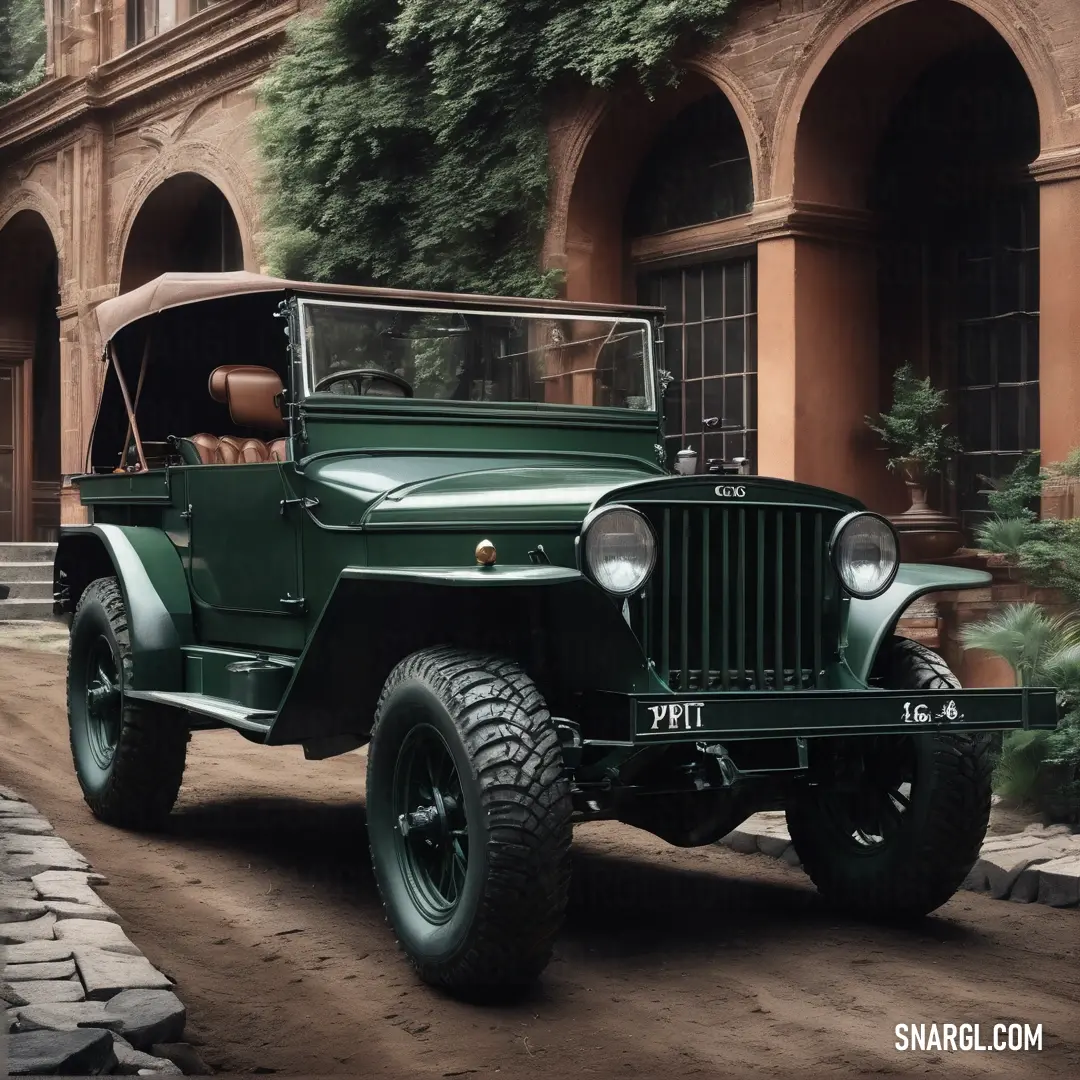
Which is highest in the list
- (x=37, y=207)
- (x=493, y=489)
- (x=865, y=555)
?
(x=37, y=207)

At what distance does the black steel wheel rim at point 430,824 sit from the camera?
4.03 meters

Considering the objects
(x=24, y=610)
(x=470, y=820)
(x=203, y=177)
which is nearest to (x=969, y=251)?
(x=470, y=820)

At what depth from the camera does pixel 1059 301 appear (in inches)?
323

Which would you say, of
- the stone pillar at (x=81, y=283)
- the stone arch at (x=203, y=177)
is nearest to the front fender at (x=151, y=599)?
the stone arch at (x=203, y=177)

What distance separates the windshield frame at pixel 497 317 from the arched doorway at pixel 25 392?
16.2 meters

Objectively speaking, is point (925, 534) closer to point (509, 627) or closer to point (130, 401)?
point (130, 401)

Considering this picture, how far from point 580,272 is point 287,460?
683 cm

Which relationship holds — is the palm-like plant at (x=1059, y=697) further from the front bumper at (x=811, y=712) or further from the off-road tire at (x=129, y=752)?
the off-road tire at (x=129, y=752)

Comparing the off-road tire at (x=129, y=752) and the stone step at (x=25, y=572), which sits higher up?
the stone step at (x=25, y=572)

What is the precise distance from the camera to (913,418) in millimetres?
9617

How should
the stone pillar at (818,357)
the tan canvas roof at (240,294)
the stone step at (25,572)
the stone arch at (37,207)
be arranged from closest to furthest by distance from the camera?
1. the tan canvas roof at (240,294)
2. the stone pillar at (818,357)
3. the stone step at (25,572)
4. the stone arch at (37,207)

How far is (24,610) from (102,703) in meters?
9.92

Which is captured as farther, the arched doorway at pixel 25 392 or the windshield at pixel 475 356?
the arched doorway at pixel 25 392

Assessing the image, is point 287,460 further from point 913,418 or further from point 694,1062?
point 913,418
